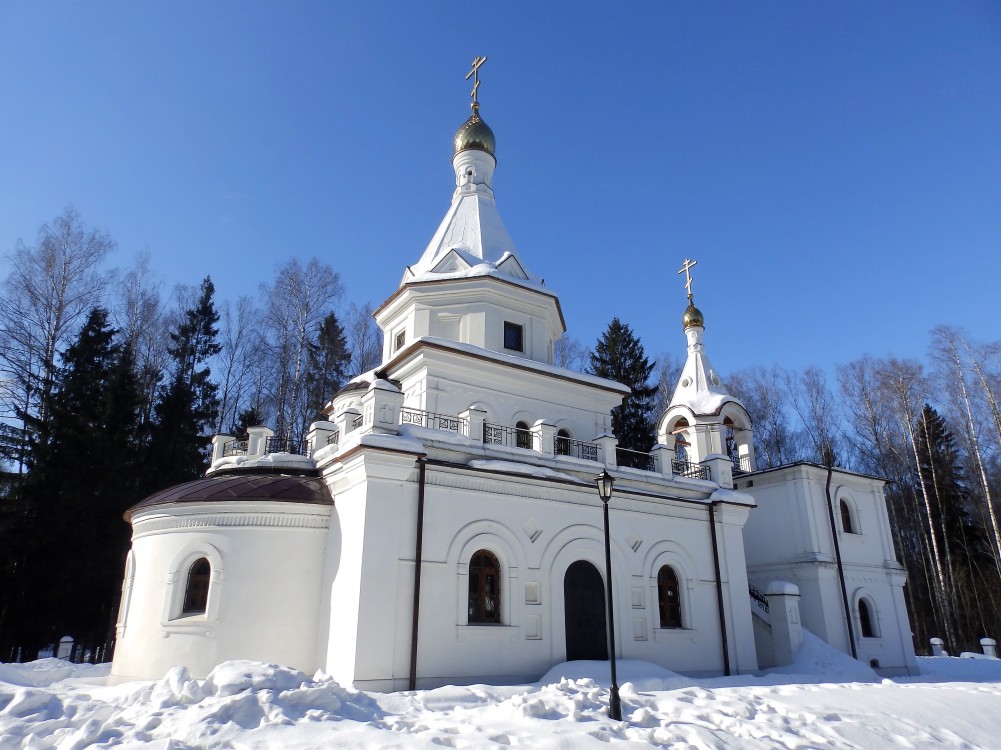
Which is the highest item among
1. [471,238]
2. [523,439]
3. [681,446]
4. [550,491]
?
[471,238]

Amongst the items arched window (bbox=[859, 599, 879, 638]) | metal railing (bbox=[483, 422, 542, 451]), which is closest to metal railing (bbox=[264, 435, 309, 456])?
metal railing (bbox=[483, 422, 542, 451])

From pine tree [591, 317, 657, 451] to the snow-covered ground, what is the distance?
20.6 m

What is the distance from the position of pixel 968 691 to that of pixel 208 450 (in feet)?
80.4

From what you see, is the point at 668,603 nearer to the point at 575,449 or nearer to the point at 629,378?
the point at 575,449

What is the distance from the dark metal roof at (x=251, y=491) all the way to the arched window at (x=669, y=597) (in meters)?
7.39

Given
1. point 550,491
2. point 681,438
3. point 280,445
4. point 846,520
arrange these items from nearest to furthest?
1. point 550,491
2. point 280,445
3. point 846,520
4. point 681,438

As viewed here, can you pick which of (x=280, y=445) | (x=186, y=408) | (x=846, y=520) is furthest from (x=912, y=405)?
(x=186, y=408)

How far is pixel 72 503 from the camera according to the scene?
2048 centimetres

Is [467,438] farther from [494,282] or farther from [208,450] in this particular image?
[208,450]

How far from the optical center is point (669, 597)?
14.8 m

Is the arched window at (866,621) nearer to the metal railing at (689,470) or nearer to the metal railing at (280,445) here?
the metal railing at (689,470)

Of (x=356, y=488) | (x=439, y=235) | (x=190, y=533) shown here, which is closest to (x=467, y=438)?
(x=356, y=488)

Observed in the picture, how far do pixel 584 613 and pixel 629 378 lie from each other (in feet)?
66.7

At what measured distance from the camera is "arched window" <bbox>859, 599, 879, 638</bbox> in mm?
18797
